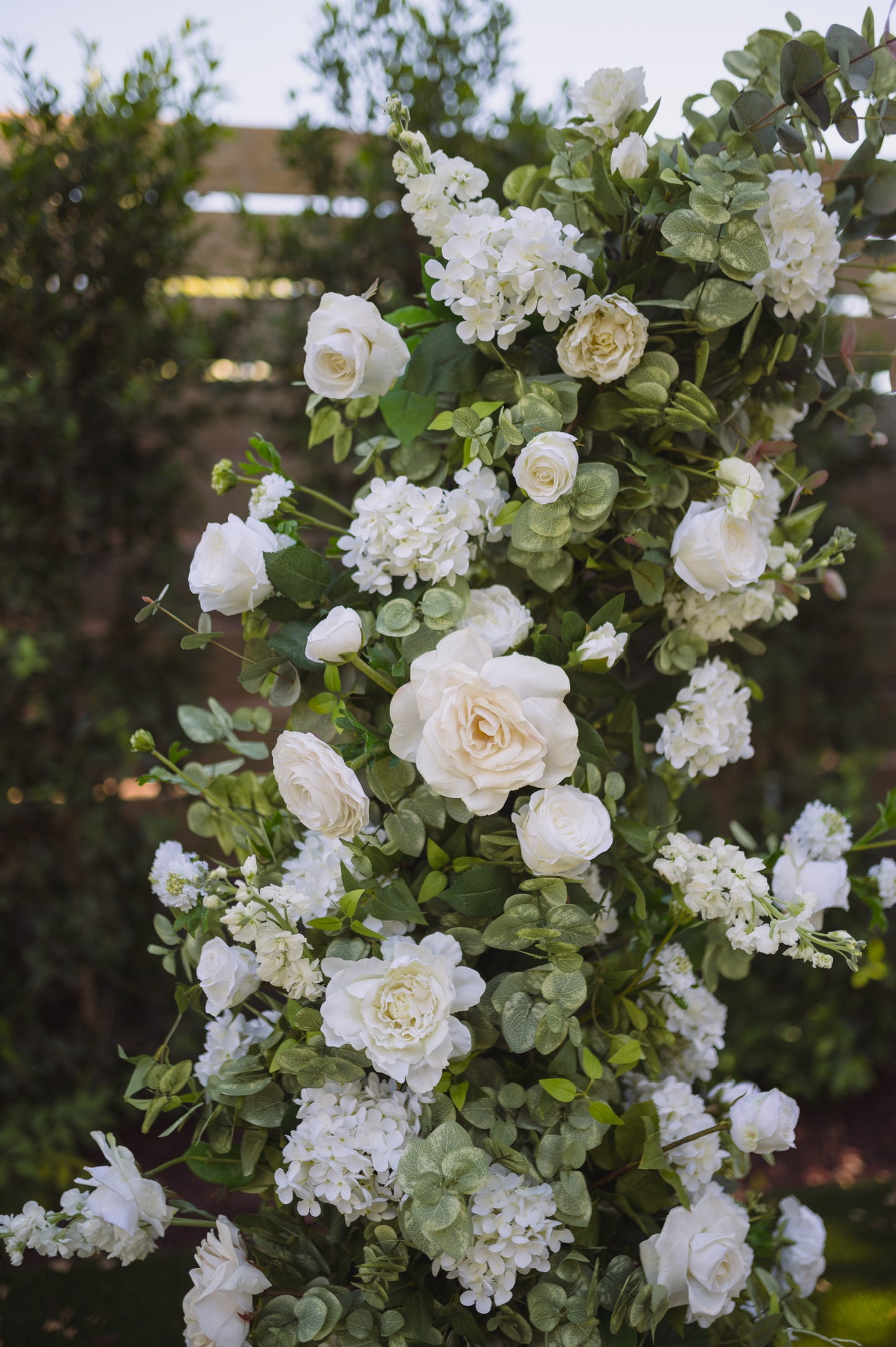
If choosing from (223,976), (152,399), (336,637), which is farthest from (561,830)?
(152,399)

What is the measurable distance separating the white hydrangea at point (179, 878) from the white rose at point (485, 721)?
10.2 inches

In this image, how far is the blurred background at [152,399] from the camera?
5.76ft

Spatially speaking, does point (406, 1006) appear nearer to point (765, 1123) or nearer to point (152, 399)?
point (765, 1123)

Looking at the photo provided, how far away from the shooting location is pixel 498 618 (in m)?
0.77

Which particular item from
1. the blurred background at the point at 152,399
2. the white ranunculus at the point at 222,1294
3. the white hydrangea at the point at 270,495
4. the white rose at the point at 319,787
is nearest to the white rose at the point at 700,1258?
the white ranunculus at the point at 222,1294

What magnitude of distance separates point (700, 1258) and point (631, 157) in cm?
93

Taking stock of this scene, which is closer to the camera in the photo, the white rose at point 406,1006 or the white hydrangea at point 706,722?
the white rose at point 406,1006

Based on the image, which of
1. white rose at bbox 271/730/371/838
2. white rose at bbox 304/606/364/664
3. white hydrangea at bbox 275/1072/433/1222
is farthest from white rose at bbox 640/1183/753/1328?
white rose at bbox 304/606/364/664

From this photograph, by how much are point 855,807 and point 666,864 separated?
1662 mm

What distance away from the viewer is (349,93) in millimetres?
1920

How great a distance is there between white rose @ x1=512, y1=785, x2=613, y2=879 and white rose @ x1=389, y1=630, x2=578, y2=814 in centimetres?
2

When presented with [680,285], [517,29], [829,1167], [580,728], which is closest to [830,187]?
[680,285]

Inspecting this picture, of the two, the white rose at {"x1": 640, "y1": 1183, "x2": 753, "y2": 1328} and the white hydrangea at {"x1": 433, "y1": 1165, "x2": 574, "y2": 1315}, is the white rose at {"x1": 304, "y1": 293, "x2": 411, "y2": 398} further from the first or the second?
the white rose at {"x1": 640, "y1": 1183, "x2": 753, "y2": 1328}

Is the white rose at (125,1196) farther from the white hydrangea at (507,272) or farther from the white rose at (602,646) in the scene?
the white hydrangea at (507,272)
